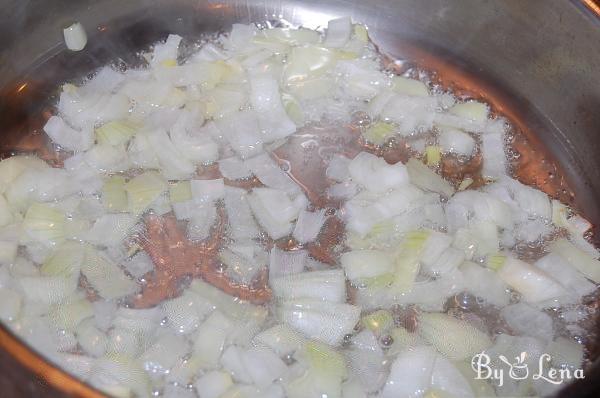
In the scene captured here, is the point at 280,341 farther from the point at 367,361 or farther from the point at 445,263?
the point at 445,263

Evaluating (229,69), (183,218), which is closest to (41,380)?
(183,218)

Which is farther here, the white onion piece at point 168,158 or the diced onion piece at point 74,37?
the diced onion piece at point 74,37

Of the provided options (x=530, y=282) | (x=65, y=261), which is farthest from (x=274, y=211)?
(x=530, y=282)

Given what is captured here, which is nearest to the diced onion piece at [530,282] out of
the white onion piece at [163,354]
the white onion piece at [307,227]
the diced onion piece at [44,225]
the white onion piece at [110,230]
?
the white onion piece at [307,227]

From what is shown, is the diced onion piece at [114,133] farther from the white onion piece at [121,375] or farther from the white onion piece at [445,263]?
the white onion piece at [445,263]

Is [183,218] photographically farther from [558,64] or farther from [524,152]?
[558,64]

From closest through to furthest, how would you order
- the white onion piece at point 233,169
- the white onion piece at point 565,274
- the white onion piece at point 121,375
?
the white onion piece at point 121,375
the white onion piece at point 565,274
the white onion piece at point 233,169
